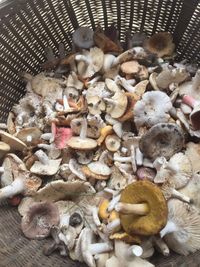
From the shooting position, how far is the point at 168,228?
1.57m

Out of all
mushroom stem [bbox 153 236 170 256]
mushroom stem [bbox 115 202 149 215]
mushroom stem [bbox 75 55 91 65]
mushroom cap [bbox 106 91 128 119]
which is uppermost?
mushroom stem [bbox 75 55 91 65]

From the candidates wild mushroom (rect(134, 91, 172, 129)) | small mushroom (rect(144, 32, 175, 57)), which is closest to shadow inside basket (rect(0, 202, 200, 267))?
wild mushroom (rect(134, 91, 172, 129))

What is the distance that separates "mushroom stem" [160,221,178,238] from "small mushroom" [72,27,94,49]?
→ 932 millimetres

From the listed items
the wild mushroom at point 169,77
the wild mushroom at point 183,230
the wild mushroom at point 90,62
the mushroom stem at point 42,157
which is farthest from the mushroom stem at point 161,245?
the wild mushroom at point 90,62

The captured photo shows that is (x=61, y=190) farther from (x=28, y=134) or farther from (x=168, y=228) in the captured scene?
(x=168, y=228)

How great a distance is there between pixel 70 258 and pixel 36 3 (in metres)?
1.09

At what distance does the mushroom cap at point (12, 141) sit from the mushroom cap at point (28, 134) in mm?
37

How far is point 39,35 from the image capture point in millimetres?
2156

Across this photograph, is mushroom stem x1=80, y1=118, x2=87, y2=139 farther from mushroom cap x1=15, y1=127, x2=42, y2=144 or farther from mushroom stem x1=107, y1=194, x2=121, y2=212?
mushroom stem x1=107, y1=194, x2=121, y2=212

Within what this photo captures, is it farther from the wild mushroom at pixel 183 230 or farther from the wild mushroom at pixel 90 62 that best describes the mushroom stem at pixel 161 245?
the wild mushroom at pixel 90 62

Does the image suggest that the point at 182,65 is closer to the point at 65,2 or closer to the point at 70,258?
the point at 65,2

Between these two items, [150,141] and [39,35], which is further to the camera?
[39,35]

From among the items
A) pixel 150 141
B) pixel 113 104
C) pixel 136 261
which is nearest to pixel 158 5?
pixel 113 104

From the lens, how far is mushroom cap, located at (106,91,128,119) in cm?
193
